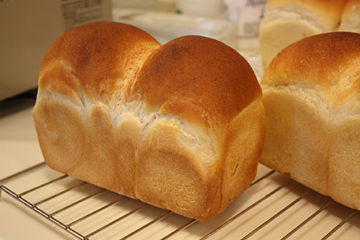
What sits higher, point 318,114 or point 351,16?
point 351,16

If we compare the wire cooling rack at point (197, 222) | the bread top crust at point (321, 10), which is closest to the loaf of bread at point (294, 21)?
the bread top crust at point (321, 10)

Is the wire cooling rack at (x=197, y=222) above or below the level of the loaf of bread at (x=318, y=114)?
below

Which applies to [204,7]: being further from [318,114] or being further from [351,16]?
[318,114]

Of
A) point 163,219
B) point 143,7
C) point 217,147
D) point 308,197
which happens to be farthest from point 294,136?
point 143,7

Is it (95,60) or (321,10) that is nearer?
(95,60)

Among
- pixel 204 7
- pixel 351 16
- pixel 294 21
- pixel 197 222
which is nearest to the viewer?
pixel 197 222

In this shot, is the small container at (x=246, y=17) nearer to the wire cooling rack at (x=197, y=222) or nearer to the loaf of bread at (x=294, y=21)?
the loaf of bread at (x=294, y=21)

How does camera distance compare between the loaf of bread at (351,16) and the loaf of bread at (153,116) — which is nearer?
the loaf of bread at (153,116)

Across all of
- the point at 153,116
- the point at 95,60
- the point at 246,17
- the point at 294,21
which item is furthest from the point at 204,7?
the point at 153,116

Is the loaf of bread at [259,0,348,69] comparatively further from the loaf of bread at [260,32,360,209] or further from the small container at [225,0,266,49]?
the loaf of bread at [260,32,360,209]
